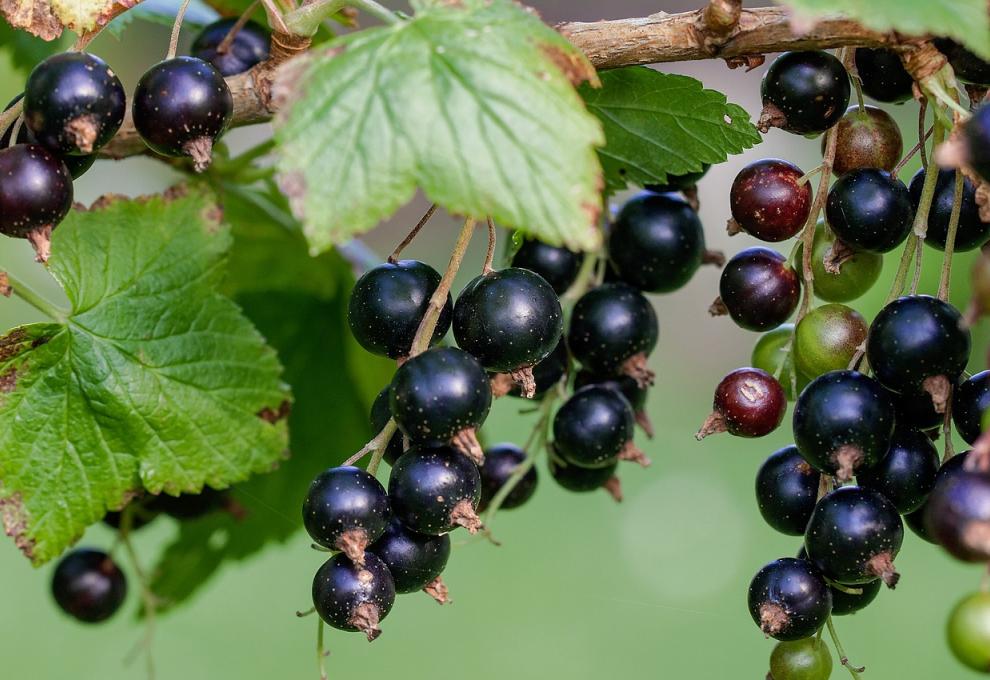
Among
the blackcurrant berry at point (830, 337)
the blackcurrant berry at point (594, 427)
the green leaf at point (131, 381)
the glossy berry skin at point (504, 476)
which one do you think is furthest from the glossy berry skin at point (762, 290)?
the green leaf at point (131, 381)

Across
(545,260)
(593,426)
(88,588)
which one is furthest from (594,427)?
(88,588)

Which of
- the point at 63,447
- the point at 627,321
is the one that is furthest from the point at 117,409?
the point at 627,321

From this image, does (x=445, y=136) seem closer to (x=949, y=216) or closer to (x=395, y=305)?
(x=395, y=305)

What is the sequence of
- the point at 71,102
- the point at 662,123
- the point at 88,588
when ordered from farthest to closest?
the point at 88,588 → the point at 662,123 → the point at 71,102

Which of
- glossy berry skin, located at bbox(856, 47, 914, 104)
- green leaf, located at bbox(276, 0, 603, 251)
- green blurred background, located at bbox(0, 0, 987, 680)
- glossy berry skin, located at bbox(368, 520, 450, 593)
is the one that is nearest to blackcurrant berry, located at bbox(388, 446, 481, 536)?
glossy berry skin, located at bbox(368, 520, 450, 593)

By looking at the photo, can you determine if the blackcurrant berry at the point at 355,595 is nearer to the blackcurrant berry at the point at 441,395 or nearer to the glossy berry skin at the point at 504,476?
the blackcurrant berry at the point at 441,395

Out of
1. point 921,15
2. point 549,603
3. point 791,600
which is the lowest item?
point 549,603
